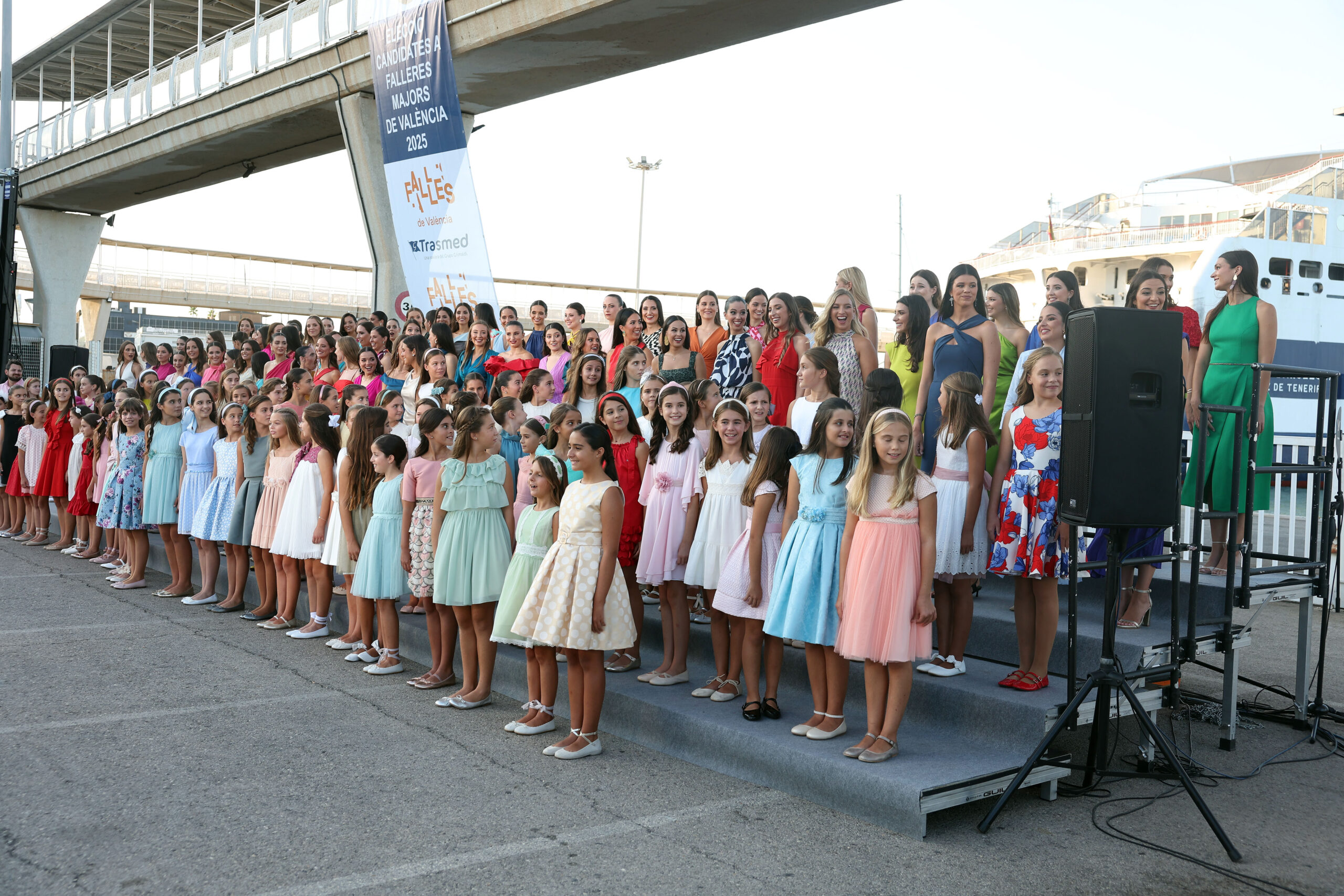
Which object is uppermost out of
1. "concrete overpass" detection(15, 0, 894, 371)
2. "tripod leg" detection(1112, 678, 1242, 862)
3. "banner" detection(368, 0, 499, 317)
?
"concrete overpass" detection(15, 0, 894, 371)

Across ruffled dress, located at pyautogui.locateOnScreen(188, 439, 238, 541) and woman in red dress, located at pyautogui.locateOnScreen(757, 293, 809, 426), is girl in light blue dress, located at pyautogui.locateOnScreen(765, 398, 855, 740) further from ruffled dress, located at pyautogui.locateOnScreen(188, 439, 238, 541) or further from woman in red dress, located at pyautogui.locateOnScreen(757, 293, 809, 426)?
ruffled dress, located at pyautogui.locateOnScreen(188, 439, 238, 541)

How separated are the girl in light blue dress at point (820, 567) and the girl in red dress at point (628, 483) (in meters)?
1.21

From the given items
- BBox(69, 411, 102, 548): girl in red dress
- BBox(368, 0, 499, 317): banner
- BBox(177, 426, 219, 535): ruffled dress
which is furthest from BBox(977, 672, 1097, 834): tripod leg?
BBox(69, 411, 102, 548): girl in red dress

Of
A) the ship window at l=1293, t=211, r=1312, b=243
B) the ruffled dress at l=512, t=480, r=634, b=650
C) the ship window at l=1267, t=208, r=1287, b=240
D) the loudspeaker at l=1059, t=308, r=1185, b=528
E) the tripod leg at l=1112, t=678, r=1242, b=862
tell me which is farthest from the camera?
the ship window at l=1293, t=211, r=1312, b=243

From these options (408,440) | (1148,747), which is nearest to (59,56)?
(408,440)

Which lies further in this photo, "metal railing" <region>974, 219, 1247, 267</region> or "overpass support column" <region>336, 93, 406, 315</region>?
"metal railing" <region>974, 219, 1247, 267</region>

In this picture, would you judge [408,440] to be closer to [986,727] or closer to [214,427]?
[214,427]

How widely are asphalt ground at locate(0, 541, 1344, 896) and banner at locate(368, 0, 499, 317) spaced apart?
455 centimetres

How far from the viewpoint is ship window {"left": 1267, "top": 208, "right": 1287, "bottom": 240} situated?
22391 mm

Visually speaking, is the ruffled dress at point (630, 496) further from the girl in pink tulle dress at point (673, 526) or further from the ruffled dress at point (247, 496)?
the ruffled dress at point (247, 496)

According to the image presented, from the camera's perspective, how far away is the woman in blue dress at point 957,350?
5.36m

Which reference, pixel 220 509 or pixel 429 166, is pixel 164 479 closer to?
pixel 220 509

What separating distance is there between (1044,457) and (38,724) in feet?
16.5

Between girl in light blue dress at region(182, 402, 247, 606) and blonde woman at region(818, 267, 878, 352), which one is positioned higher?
Result: blonde woman at region(818, 267, 878, 352)
